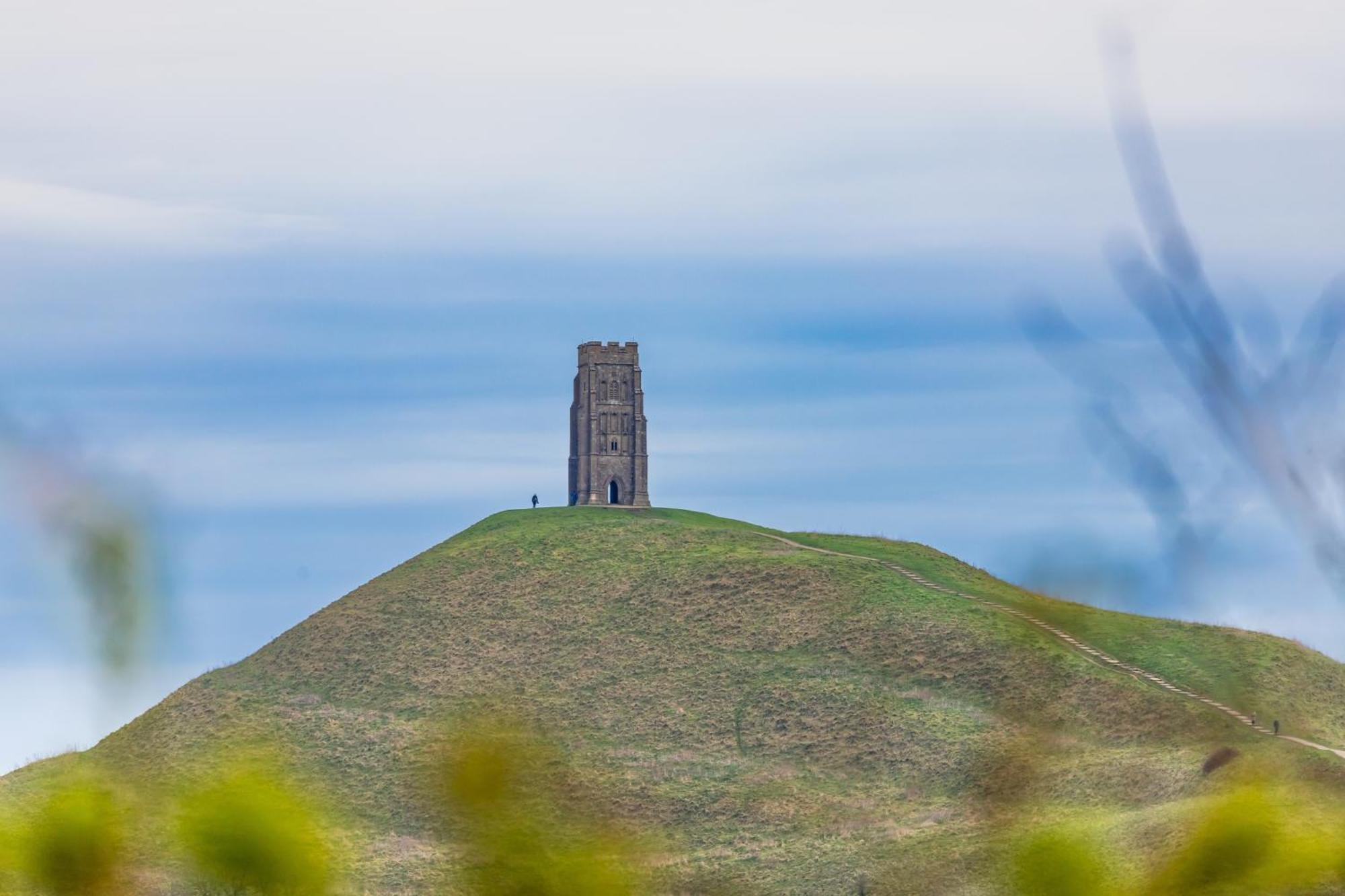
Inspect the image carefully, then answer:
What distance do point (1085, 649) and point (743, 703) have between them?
14956 millimetres

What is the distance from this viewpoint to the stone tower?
10325cm

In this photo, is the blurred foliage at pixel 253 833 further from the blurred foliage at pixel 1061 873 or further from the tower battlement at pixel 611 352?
the tower battlement at pixel 611 352

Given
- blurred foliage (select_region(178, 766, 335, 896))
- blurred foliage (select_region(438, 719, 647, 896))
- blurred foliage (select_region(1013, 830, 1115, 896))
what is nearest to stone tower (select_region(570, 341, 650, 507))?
blurred foliage (select_region(438, 719, 647, 896))

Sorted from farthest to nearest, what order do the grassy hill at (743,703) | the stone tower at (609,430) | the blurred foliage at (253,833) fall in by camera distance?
the stone tower at (609,430) < the grassy hill at (743,703) < the blurred foliage at (253,833)

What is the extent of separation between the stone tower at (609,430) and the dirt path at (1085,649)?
8093 millimetres

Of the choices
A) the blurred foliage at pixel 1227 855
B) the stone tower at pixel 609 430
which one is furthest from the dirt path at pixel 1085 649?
the stone tower at pixel 609 430

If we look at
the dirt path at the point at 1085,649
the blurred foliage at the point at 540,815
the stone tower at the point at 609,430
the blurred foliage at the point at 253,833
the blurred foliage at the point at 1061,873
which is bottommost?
the blurred foliage at the point at 1061,873

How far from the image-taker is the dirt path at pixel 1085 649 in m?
69.2

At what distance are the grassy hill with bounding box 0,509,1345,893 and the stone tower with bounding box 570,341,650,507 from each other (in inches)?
56.8

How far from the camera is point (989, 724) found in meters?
76.7

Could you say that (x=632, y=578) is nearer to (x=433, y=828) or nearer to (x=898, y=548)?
(x=898, y=548)

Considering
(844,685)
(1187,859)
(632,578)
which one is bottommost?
(1187,859)

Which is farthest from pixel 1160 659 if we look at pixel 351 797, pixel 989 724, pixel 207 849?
pixel 207 849

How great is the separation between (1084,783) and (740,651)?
70.1 feet
